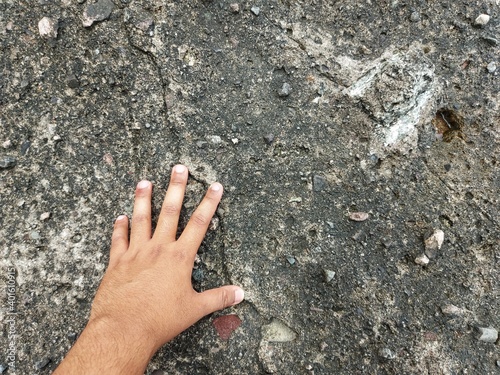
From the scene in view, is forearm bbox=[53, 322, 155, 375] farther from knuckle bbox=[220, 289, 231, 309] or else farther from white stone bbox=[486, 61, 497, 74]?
white stone bbox=[486, 61, 497, 74]

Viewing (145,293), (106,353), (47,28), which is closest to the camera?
(106,353)

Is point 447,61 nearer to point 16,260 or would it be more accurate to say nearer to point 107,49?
point 107,49

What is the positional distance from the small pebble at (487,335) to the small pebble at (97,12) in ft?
7.10

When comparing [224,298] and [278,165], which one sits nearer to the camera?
[224,298]

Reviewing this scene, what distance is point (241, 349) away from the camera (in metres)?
1.71

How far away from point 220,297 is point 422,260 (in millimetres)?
884

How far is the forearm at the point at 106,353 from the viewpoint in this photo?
144 centimetres

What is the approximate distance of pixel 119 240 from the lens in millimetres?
1748

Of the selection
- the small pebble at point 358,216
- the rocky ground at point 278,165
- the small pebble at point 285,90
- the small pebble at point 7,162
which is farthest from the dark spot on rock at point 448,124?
the small pebble at point 7,162

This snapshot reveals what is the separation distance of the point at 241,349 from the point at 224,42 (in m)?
1.38

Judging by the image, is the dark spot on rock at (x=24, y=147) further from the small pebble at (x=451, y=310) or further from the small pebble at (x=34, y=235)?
the small pebble at (x=451, y=310)

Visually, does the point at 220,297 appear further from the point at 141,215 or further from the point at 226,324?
the point at 141,215

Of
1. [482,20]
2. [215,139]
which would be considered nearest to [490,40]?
[482,20]

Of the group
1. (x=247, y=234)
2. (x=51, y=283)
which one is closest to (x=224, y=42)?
(x=247, y=234)
